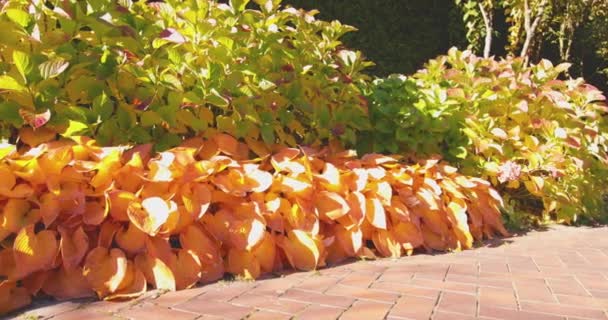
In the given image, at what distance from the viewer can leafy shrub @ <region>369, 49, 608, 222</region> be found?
147 inches

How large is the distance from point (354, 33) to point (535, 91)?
97.3 inches

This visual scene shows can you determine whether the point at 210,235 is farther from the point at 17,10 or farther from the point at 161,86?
the point at 17,10

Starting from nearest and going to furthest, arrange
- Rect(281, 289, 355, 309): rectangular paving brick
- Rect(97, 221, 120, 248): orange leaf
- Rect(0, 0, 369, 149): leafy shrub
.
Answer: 1. Rect(281, 289, 355, 309): rectangular paving brick
2. Rect(97, 221, 120, 248): orange leaf
3. Rect(0, 0, 369, 149): leafy shrub

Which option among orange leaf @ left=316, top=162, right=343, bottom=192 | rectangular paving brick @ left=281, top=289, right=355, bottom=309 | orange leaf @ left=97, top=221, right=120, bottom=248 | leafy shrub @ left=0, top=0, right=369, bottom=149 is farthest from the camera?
orange leaf @ left=316, top=162, right=343, bottom=192

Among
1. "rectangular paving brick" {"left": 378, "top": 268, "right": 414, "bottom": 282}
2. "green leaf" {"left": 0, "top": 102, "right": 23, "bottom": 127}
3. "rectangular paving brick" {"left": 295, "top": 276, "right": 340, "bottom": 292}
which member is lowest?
"rectangular paving brick" {"left": 378, "top": 268, "right": 414, "bottom": 282}

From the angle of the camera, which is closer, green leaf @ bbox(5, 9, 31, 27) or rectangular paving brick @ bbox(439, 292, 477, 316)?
rectangular paving brick @ bbox(439, 292, 477, 316)

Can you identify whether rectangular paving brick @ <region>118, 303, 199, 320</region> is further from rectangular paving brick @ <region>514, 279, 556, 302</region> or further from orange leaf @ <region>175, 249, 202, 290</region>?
rectangular paving brick @ <region>514, 279, 556, 302</region>

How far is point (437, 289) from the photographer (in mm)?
2244

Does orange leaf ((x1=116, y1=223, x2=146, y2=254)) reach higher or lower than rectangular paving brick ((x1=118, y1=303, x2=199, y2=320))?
higher

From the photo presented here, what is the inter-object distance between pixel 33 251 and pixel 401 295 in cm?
128

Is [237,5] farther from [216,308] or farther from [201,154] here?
[216,308]

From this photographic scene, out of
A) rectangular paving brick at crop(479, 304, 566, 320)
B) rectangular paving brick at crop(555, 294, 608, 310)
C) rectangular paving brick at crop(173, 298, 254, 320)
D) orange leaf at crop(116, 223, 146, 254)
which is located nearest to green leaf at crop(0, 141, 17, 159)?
orange leaf at crop(116, 223, 146, 254)

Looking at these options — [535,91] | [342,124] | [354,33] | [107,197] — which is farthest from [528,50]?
[107,197]

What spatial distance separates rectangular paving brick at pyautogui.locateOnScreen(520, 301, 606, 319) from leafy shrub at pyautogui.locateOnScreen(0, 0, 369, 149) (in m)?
1.41
